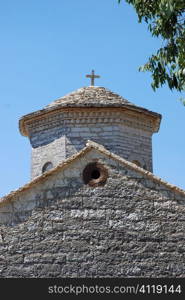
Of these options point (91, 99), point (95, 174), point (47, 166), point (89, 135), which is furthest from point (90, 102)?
point (95, 174)

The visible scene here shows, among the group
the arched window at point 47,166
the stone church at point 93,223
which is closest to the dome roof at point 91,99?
the arched window at point 47,166

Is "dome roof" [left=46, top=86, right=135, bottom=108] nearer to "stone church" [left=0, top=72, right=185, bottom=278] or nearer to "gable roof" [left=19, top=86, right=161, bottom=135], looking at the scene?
"gable roof" [left=19, top=86, right=161, bottom=135]

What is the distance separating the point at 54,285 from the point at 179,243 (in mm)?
2184

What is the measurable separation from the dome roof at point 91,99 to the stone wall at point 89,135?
244mm

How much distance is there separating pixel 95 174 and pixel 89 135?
5.48 m

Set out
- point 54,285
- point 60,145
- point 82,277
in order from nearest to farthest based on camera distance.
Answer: point 54,285 < point 82,277 < point 60,145

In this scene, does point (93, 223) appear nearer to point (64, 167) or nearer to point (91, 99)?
point (64, 167)

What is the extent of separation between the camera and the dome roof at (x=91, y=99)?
1525 cm

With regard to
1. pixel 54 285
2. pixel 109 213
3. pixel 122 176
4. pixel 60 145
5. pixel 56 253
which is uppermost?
pixel 60 145

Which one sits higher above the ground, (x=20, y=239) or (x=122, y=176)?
(x=122, y=176)

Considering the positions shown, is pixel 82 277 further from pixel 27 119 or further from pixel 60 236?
pixel 27 119

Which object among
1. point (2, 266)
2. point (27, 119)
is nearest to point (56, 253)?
point (2, 266)

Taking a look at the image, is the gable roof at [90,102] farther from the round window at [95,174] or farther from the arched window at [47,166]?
the round window at [95,174]

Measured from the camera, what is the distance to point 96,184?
984cm
